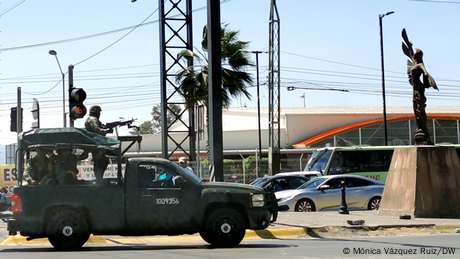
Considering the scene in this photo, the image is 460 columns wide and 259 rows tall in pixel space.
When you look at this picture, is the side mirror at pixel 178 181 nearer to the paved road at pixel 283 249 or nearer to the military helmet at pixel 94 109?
the paved road at pixel 283 249

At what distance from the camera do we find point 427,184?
1730cm

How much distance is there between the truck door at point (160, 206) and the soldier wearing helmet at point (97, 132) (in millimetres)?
779

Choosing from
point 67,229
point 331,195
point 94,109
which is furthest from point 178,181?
point 331,195

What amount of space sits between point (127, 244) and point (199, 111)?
4.74m

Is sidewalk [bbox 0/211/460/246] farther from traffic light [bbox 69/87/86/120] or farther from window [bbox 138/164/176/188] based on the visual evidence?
traffic light [bbox 69/87/86/120]

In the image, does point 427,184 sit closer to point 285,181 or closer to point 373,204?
point 373,204

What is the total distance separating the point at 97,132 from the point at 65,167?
1149mm

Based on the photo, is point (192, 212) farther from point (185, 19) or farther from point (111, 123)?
point (185, 19)

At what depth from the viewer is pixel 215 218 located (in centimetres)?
1166

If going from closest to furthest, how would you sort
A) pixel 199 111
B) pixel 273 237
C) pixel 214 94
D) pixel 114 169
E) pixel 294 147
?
pixel 114 169 < pixel 273 237 < pixel 214 94 < pixel 199 111 < pixel 294 147

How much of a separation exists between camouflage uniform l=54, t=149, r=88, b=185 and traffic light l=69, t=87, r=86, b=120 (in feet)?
11.9

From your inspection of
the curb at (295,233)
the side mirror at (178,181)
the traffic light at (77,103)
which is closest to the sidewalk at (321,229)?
the curb at (295,233)

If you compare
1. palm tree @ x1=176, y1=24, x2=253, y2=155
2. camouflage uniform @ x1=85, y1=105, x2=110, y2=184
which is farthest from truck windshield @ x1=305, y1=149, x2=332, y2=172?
camouflage uniform @ x1=85, y1=105, x2=110, y2=184

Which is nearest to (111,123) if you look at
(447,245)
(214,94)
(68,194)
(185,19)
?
(214,94)
